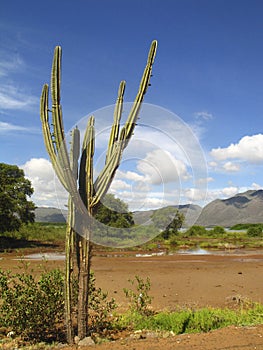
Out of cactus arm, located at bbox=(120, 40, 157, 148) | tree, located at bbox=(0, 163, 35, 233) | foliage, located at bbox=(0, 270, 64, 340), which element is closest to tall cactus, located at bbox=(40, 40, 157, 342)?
cactus arm, located at bbox=(120, 40, 157, 148)

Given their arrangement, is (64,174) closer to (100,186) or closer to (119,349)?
(100,186)

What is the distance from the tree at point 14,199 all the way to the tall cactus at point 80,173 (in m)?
24.3

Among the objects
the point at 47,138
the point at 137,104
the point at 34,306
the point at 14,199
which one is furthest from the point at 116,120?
the point at 14,199

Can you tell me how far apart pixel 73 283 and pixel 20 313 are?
1.02 meters

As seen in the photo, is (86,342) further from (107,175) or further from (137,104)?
(137,104)

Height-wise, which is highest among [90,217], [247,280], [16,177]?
[16,177]

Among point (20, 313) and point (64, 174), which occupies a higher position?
point (64, 174)

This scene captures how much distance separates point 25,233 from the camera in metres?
44.7

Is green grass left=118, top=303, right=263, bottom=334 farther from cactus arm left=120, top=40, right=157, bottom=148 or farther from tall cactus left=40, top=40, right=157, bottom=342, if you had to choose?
cactus arm left=120, top=40, right=157, bottom=148

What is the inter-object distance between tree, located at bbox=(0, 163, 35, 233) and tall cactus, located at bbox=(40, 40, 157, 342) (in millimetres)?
24331

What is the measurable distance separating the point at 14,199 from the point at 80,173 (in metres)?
26.9

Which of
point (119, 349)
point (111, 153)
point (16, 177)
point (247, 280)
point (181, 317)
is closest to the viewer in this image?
point (119, 349)

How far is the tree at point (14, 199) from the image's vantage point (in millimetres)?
29383

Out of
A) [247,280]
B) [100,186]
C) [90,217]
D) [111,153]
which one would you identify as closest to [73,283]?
[90,217]
